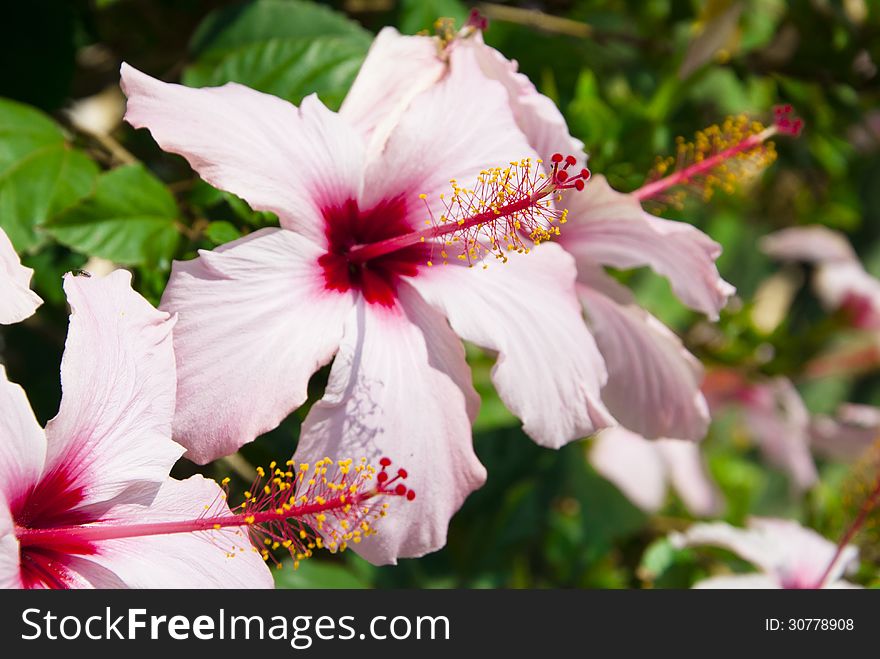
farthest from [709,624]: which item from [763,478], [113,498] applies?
[763,478]

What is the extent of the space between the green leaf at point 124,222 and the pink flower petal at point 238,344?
15cm

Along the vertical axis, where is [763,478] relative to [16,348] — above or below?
below

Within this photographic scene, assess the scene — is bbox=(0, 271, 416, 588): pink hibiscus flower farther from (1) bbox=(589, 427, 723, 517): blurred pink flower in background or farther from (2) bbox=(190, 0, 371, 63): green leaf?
(1) bbox=(589, 427, 723, 517): blurred pink flower in background

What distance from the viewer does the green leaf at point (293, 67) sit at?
1081mm

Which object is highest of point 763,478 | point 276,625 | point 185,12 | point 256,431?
point 185,12

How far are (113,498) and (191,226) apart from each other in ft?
1.11

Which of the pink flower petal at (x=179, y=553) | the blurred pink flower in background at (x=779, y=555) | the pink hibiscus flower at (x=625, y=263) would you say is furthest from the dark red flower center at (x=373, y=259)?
the blurred pink flower in background at (x=779, y=555)

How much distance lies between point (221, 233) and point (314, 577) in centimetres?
55

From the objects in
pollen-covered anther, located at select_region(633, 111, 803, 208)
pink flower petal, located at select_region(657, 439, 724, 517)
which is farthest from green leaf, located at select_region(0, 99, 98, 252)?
pink flower petal, located at select_region(657, 439, 724, 517)

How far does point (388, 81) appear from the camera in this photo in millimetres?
978

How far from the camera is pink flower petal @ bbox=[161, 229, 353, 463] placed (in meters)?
0.79

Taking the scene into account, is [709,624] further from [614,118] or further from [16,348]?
[16,348]

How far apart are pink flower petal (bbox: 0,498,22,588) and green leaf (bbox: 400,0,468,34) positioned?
805 mm

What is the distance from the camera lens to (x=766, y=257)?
2648 millimetres
